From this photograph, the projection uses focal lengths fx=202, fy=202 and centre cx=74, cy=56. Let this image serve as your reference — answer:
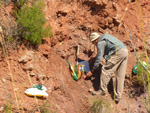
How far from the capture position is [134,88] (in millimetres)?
5484

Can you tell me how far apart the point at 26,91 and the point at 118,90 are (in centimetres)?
226

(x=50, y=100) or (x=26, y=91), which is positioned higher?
(x=26, y=91)

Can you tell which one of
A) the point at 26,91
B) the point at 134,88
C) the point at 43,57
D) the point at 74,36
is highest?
the point at 74,36

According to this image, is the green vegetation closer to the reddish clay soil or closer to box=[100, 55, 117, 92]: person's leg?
the reddish clay soil

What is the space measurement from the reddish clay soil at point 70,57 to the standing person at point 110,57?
40 centimetres

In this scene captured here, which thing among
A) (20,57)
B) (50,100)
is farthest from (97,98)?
(20,57)

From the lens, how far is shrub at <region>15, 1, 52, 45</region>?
177 inches

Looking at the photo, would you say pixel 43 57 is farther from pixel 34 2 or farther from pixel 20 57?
pixel 34 2

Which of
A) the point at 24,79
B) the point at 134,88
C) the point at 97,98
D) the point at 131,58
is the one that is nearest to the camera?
the point at 24,79

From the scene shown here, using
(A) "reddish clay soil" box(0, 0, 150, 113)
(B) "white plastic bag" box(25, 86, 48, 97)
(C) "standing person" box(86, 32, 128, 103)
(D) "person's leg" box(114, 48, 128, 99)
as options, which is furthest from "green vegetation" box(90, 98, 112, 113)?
(B) "white plastic bag" box(25, 86, 48, 97)

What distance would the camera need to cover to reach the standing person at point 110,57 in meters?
4.65

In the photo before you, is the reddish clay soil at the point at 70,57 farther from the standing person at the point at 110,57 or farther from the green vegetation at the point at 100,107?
→ the standing person at the point at 110,57


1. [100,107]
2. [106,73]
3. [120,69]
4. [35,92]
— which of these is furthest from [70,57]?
[35,92]

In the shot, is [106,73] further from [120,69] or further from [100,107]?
[100,107]
